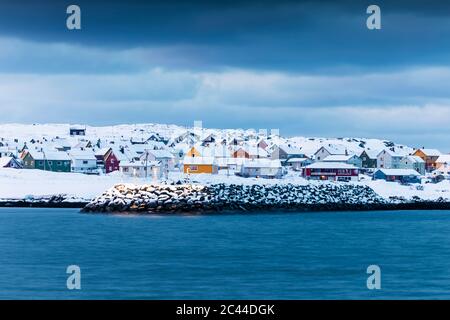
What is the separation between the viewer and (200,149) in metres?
94.1

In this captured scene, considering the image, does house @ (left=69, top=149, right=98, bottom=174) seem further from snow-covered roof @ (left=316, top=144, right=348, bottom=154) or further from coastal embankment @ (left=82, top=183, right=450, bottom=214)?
coastal embankment @ (left=82, top=183, right=450, bottom=214)

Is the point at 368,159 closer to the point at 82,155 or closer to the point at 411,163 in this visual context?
the point at 411,163

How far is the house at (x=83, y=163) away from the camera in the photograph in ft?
340

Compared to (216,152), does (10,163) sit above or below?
below

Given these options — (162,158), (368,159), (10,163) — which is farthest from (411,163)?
(10,163)

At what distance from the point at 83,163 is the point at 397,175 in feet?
114

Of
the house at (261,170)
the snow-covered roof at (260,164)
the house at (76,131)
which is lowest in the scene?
the house at (261,170)

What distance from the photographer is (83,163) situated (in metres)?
104

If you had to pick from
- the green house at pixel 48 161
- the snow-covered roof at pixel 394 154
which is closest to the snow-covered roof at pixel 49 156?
the green house at pixel 48 161

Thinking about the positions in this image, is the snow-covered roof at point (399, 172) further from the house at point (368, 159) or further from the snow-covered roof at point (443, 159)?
the snow-covered roof at point (443, 159)

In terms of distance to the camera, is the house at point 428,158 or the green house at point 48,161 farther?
the house at point 428,158

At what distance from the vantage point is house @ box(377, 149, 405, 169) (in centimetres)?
11425

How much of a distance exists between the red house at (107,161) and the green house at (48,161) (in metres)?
5.46

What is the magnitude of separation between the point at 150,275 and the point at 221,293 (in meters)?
4.45
